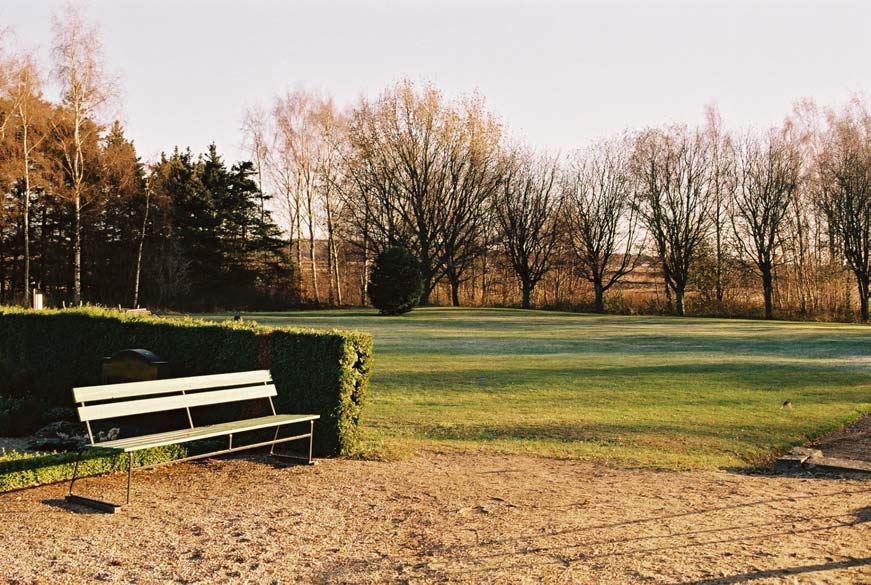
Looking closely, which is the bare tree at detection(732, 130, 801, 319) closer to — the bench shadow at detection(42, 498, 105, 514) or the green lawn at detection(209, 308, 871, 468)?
the green lawn at detection(209, 308, 871, 468)

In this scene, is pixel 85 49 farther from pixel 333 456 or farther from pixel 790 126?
pixel 790 126

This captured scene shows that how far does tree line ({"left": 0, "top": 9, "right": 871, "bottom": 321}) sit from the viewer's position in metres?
47.5

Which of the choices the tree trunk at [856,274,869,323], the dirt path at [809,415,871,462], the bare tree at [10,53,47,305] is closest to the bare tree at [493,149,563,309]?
the tree trunk at [856,274,869,323]

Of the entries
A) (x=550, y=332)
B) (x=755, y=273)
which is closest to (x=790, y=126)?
(x=755, y=273)

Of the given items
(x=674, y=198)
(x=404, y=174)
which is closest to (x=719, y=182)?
(x=674, y=198)

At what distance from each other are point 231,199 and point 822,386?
44816 mm

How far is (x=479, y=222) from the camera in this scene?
54.6m

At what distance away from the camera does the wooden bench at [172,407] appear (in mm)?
6254

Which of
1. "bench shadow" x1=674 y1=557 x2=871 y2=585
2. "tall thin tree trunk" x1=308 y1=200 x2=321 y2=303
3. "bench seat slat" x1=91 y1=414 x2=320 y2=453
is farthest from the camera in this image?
"tall thin tree trunk" x1=308 y1=200 x2=321 y2=303

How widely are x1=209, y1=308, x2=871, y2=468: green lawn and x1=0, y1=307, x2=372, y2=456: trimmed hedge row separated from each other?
3.07 ft

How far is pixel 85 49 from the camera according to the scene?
3697 centimetres

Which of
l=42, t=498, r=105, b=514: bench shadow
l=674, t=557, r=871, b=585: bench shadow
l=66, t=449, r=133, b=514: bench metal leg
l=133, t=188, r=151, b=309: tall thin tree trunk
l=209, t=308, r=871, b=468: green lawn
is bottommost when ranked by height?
l=209, t=308, r=871, b=468: green lawn

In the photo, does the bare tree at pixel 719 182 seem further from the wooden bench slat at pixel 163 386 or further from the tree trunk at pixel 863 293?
the wooden bench slat at pixel 163 386

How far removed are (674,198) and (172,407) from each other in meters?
51.3
